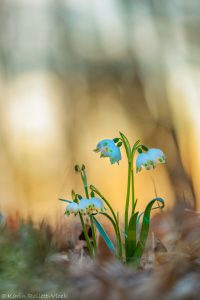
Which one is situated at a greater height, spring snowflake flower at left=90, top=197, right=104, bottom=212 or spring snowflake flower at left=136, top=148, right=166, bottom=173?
spring snowflake flower at left=136, top=148, right=166, bottom=173

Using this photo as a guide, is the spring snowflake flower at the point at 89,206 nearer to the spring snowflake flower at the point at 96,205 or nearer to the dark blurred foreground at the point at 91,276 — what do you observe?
the spring snowflake flower at the point at 96,205

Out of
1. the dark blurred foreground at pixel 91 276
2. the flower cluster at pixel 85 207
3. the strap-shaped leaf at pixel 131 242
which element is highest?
the flower cluster at pixel 85 207

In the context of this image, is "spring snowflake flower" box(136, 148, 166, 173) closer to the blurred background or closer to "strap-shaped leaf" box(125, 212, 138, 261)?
"strap-shaped leaf" box(125, 212, 138, 261)

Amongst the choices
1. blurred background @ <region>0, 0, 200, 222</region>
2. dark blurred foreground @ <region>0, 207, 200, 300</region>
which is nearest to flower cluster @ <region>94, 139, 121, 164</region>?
dark blurred foreground @ <region>0, 207, 200, 300</region>

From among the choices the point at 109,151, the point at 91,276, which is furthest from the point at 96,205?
the point at 91,276

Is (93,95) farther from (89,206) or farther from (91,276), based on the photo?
(91,276)

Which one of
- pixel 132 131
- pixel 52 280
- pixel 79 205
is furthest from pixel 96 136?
pixel 52 280

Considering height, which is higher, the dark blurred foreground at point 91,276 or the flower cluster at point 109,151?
the flower cluster at point 109,151

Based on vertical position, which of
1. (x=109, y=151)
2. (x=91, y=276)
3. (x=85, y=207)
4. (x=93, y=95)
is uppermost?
(x=93, y=95)

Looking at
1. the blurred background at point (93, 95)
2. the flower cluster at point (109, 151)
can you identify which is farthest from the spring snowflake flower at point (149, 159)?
the blurred background at point (93, 95)
